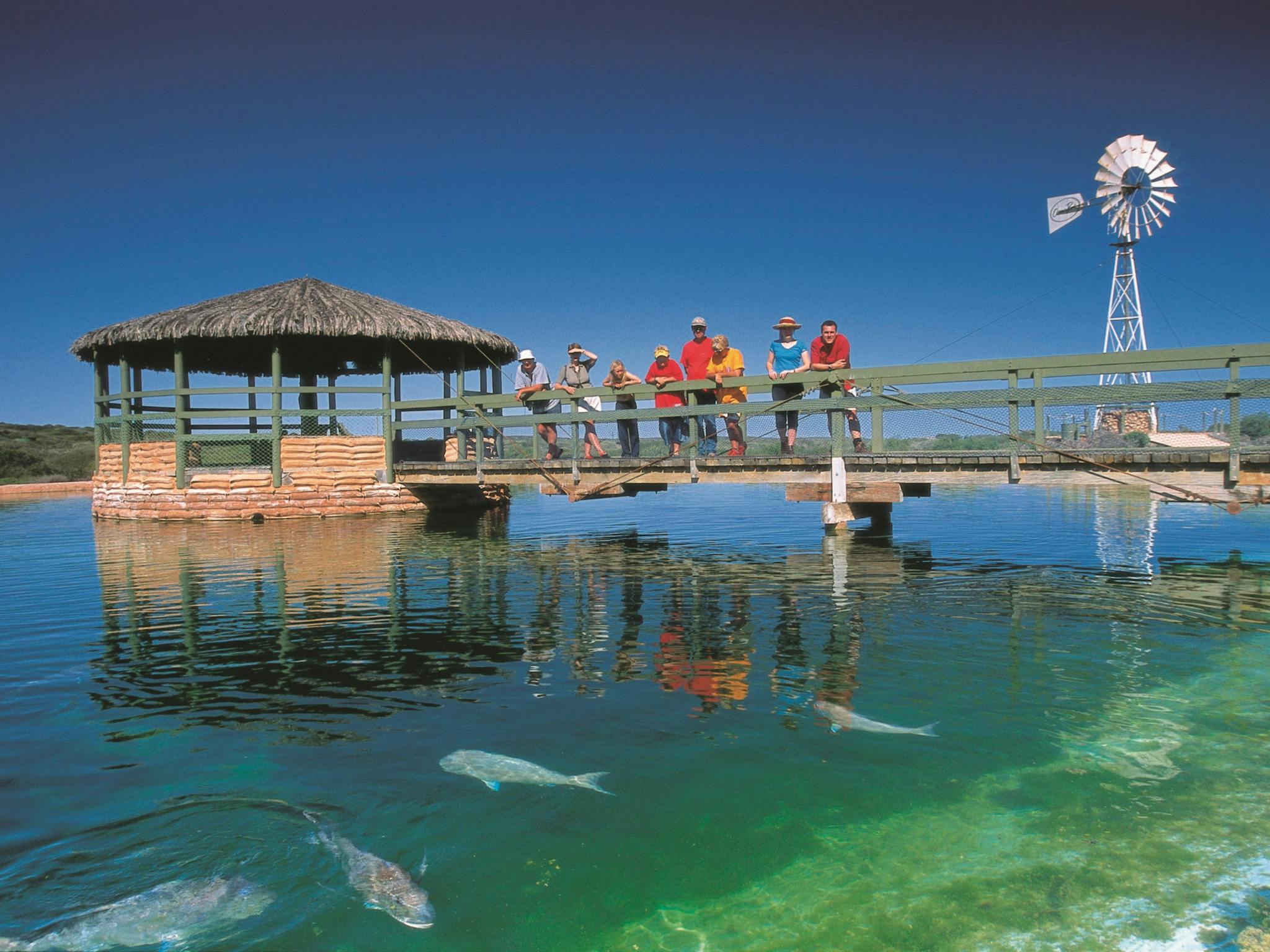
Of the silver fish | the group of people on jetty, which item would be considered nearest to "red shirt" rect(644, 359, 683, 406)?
the group of people on jetty

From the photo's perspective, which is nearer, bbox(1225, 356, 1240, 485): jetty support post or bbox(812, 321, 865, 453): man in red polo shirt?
bbox(1225, 356, 1240, 485): jetty support post

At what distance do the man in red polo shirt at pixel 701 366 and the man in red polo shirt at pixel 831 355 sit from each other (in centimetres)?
159

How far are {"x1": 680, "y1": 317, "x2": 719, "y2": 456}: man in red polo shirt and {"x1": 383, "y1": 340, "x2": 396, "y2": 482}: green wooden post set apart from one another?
7496 millimetres

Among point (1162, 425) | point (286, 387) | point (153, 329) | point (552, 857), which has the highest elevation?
point (153, 329)

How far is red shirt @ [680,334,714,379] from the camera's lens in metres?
12.8

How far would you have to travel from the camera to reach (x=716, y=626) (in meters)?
7.50

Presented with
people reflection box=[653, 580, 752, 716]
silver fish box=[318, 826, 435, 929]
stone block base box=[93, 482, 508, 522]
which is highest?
stone block base box=[93, 482, 508, 522]

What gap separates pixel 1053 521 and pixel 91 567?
16077 millimetres

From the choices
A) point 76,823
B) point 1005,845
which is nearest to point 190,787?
point 76,823

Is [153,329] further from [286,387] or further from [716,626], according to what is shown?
[716,626]

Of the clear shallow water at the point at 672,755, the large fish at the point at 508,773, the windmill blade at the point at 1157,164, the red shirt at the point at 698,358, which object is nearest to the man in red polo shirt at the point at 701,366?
the red shirt at the point at 698,358

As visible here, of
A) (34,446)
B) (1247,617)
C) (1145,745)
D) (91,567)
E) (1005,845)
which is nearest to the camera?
(1005,845)

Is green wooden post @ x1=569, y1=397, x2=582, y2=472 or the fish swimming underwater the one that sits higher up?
green wooden post @ x1=569, y1=397, x2=582, y2=472

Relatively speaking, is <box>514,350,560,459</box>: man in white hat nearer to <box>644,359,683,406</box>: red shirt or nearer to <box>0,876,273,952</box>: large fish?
<box>644,359,683,406</box>: red shirt
